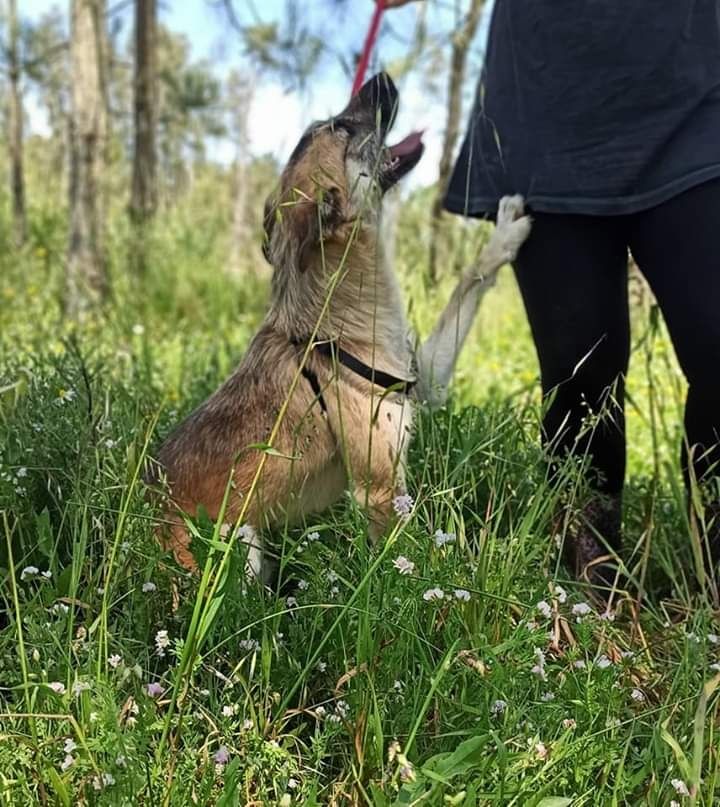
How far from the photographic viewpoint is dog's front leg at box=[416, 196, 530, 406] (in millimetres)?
2383

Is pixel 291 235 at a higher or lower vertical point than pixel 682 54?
lower

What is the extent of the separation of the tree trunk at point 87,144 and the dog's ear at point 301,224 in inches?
204

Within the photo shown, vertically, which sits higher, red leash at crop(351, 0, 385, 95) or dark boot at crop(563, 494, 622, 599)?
red leash at crop(351, 0, 385, 95)

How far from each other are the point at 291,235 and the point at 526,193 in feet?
2.29

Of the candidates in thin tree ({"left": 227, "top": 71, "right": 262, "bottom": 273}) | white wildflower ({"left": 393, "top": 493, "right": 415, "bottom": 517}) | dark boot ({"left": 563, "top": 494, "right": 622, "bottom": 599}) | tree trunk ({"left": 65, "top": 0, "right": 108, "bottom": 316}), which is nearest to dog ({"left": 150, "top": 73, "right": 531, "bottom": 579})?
white wildflower ({"left": 393, "top": 493, "right": 415, "bottom": 517})

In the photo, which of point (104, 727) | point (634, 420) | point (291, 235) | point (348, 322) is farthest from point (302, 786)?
point (634, 420)

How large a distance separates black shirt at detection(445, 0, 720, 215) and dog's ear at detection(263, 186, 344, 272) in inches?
15.9

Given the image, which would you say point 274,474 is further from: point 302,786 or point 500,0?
point 500,0

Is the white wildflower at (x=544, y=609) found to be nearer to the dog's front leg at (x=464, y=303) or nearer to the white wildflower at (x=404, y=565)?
the white wildflower at (x=404, y=565)

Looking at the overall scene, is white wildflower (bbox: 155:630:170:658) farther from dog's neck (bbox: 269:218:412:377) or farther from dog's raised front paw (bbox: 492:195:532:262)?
dog's raised front paw (bbox: 492:195:532:262)

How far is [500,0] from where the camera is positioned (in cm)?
243

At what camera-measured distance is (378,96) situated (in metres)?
2.25

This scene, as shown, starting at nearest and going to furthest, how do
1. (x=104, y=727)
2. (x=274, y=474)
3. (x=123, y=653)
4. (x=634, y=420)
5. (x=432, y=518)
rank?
(x=104, y=727), (x=123, y=653), (x=432, y=518), (x=274, y=474), (x=634, y=420)

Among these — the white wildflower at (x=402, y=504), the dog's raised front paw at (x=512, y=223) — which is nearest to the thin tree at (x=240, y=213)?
the dog's raised front paw at (x=512, y=223)
